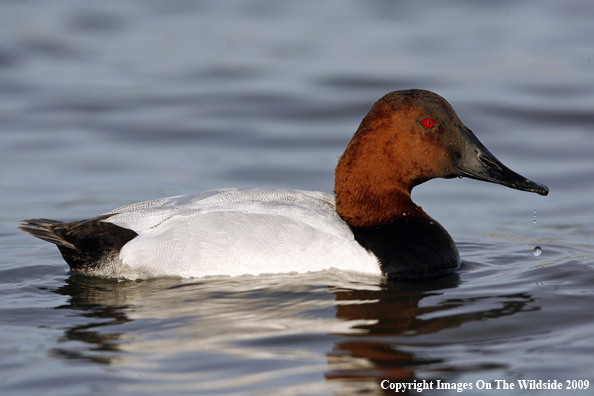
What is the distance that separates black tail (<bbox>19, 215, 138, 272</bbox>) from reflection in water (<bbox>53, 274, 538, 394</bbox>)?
15cm

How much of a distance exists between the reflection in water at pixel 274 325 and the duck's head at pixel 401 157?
0.66 meters

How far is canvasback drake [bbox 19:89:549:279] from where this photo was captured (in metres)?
4.81

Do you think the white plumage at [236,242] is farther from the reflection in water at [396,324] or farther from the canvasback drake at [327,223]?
the reflection in water at [396,324]

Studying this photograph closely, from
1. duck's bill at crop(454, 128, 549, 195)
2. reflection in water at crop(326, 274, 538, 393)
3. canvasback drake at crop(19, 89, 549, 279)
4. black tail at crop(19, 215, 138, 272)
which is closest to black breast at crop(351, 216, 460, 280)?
canvasback drake at crop(19, 89, 549, 279)

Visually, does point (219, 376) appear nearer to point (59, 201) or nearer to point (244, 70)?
point (59, 201)

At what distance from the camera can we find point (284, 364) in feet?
11.8

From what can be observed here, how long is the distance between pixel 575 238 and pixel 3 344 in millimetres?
4379

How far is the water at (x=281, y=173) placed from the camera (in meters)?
3.68

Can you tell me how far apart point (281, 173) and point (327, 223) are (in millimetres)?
3032

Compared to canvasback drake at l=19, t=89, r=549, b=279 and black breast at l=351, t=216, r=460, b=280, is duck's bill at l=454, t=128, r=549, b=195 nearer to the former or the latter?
canvasback drake at l=19, t=89, r=549, b=279

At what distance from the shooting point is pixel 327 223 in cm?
496

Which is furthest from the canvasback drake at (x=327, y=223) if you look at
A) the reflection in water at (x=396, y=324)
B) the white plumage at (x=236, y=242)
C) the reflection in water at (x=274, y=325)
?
the reflection in water at (x=396, y=324)

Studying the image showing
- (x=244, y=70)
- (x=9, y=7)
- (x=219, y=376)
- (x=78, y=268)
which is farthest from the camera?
(x=9, y=7)

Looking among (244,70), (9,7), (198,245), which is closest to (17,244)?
(198,245)
